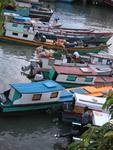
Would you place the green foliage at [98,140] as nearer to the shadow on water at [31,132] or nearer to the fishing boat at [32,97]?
the shadow on water at [31,132]

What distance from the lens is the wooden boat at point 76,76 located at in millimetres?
25531

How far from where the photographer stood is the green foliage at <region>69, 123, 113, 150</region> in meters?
5.09

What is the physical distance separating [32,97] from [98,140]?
16538mm

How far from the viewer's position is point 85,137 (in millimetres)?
5230

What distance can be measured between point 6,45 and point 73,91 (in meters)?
13.9

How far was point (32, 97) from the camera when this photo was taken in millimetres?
21625

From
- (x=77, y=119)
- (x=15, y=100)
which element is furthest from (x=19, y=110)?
(x=77, y=119)

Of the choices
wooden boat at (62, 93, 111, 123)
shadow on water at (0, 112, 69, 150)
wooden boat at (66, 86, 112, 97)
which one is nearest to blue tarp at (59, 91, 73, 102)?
wooden boat at (66, 86, 112, 97)

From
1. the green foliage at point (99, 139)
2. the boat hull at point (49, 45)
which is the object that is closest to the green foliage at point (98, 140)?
the green foliage at point (99, 139)

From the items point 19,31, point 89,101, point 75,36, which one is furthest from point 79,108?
point 75,36

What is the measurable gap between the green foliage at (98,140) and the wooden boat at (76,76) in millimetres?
19891

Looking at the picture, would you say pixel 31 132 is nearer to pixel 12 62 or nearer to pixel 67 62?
pixel 67 62

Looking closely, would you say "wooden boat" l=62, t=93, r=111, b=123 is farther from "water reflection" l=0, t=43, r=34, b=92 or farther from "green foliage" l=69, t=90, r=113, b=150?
"green foliage" l=69, t=90, r=113, b=150

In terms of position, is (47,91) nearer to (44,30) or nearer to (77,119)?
(77,119)
